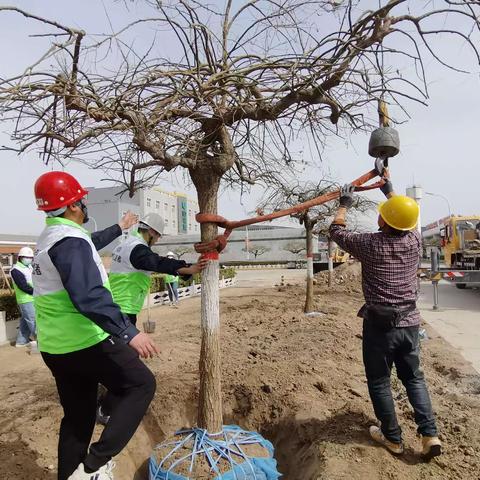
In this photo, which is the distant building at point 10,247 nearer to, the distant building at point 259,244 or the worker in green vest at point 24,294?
the distant building at point 259,244

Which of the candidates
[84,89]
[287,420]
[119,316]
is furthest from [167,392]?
[84,89]

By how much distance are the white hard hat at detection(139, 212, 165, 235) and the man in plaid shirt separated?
1624mm

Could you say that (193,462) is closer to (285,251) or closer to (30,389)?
(30,389)

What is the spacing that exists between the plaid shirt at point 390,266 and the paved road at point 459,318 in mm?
3452

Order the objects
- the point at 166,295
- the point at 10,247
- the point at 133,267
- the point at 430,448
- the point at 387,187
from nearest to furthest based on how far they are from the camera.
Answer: the point at 430,448 → the point at 387,187 → the point at 133,267 → the point at 166,295 → the point at 10,247

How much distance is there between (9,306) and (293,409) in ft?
22.4

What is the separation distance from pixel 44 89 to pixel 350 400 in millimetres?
3540

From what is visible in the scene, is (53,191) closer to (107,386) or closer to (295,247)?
(107,386)

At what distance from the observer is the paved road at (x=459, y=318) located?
7.15 m

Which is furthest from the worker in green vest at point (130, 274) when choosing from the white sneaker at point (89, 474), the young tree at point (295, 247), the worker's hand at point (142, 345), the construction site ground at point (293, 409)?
the young tree at point (295, 247)

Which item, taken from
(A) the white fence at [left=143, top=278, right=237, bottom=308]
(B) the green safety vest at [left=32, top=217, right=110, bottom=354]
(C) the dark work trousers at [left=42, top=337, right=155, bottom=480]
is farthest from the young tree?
(B) the green safety vest at [left=32, top=217, right=110, bottom=354]

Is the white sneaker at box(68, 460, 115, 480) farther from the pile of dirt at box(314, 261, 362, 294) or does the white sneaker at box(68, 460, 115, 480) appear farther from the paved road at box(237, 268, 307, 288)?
the paved road at box(237, 268, 307, 288)

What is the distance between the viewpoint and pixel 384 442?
10.2 feet

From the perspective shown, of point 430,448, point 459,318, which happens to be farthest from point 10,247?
point 430,448
